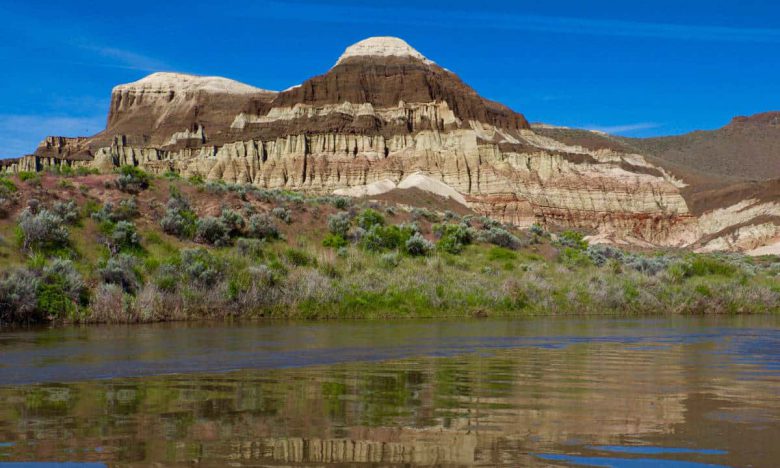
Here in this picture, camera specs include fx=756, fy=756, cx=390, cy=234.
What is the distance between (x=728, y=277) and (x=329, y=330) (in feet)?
73.0

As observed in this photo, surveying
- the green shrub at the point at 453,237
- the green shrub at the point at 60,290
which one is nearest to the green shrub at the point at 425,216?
the green shrub at the point at 453,237

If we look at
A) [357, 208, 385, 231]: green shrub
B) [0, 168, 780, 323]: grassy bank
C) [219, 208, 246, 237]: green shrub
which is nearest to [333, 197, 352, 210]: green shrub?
[0, 168, 780, 323]: grassy bank

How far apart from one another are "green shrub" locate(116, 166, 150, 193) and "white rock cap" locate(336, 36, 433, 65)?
13782cm

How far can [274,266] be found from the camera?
84.1ft

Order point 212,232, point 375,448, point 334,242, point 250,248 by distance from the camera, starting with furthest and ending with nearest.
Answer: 1. point 334,242
2. point 212,232
3. point 250,248
4. point 375,448

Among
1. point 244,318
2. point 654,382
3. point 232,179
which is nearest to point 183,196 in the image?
point 244,318

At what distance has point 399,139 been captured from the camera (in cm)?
12656

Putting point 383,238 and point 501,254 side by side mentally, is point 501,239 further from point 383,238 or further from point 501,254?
point 383,238

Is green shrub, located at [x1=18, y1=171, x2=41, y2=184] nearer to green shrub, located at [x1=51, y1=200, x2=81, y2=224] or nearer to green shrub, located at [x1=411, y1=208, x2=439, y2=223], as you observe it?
green shrub, located at [x1=51, y1=200, x2=81, y2=224]

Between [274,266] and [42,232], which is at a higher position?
[42,232]

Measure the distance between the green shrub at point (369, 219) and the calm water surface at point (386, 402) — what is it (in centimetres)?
1849

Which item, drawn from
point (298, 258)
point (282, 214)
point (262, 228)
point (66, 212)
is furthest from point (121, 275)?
point (282, 214)

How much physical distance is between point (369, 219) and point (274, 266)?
31.9 ft

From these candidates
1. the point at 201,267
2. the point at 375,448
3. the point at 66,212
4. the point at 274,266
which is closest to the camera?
the point at 375,448
